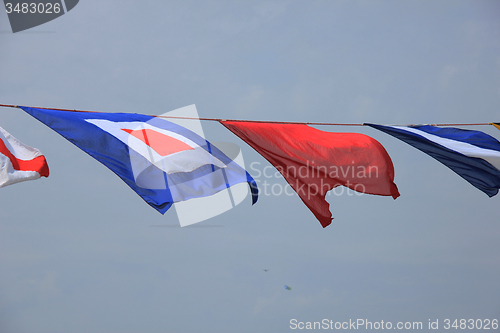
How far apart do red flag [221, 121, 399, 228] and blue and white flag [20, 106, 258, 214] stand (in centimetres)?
109

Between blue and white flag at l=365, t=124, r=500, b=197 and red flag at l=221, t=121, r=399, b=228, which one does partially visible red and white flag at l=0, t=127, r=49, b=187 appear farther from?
blue and white flag at l=365, t=124, r=500, b=197

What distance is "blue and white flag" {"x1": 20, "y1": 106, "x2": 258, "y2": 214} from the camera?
14.5m

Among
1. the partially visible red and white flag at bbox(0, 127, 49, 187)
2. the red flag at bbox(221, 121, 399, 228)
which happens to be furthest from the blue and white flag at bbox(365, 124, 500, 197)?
the partially visible red and white flag at bbox(0, 127, 49, 187)

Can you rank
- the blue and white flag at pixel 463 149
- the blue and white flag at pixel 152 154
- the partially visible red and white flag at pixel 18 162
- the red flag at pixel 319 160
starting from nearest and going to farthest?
the partially visible red and white flag at pixel 18 162
the blue and white flag at pixel 152 154
the red flag at pixel 319 160
the blue and white flag at pixel 463 149

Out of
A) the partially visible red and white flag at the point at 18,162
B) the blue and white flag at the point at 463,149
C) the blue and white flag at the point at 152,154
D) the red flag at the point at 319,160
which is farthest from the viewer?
the blue and white flag at the point at 463,149

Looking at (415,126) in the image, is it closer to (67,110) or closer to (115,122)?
(115,122)

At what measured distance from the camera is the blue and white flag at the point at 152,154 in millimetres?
14516

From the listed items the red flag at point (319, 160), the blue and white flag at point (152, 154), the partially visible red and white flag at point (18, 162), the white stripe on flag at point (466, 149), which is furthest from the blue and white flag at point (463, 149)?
the partially visible red and white flag at point (18, 162)

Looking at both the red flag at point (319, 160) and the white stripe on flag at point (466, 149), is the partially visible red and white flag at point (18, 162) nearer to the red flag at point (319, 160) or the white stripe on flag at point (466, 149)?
the red flag at point (319, 160)

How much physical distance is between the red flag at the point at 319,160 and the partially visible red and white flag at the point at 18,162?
5444mm

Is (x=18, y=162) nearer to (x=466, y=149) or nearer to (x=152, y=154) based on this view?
(x=152, y=154)

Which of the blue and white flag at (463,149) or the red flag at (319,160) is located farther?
the blue and white flag at (463,149)

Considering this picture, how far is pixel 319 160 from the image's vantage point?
651 inches

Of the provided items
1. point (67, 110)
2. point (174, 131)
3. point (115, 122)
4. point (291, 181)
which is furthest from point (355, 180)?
point (67, 110)
